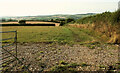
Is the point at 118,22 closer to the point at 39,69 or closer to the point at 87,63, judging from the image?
the point at 87,63

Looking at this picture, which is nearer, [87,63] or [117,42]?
[87,63]

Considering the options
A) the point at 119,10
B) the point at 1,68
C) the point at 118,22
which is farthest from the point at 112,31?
the point at 1,68

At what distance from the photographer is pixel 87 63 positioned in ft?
20.4

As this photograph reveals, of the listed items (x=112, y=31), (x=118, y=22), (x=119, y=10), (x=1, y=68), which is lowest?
(x=1, y=68)

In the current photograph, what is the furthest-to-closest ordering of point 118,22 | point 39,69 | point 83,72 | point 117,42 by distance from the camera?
point 118,22
point 117,42
point 39,69
point 83,72

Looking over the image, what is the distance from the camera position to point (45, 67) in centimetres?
577

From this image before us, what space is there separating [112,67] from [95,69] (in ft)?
3.15

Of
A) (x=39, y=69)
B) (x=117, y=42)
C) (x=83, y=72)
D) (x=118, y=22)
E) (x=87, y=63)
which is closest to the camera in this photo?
(x=83, y=72)

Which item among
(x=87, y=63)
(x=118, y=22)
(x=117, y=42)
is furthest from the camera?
(x=118, y=22)

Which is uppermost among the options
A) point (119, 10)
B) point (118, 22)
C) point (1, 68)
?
point (119, 10)

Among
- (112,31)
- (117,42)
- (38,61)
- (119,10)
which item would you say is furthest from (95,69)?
(119,10)

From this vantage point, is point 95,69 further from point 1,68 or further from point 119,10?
point 119,10

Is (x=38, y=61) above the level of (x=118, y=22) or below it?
below

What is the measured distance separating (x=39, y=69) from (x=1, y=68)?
6.29 feet
